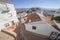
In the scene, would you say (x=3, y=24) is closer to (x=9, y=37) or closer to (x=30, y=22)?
(x=9, y=37)

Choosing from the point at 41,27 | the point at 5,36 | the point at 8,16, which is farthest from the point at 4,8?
the point at 41,27

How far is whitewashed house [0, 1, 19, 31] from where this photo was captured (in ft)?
10.5

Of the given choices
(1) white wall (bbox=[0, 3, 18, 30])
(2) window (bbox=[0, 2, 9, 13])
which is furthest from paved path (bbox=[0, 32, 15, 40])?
(2) window (bbox=[0, 2, 9, 13])

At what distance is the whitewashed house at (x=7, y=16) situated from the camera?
3.20 meters

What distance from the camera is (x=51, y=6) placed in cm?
259

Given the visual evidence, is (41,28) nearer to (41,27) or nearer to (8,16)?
(41,27)

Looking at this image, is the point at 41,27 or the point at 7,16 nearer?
the point at 41,27

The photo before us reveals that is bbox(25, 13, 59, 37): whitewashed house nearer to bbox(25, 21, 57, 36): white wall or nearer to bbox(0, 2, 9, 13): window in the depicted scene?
bbox(25, 21, 57, 36): white wall

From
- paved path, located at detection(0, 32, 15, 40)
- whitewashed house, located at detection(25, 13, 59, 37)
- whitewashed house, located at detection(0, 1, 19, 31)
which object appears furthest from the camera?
whitewashed house, located at detection(0, 1, 19, 31)

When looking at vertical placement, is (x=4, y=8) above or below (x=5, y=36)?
above

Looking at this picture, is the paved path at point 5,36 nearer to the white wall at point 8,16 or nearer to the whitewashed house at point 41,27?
the white wall at point 8,16

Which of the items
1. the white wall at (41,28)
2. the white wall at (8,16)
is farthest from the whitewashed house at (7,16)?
the white wall at (41,28)

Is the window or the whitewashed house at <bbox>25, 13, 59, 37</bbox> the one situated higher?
the window

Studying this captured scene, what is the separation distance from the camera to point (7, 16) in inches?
139
